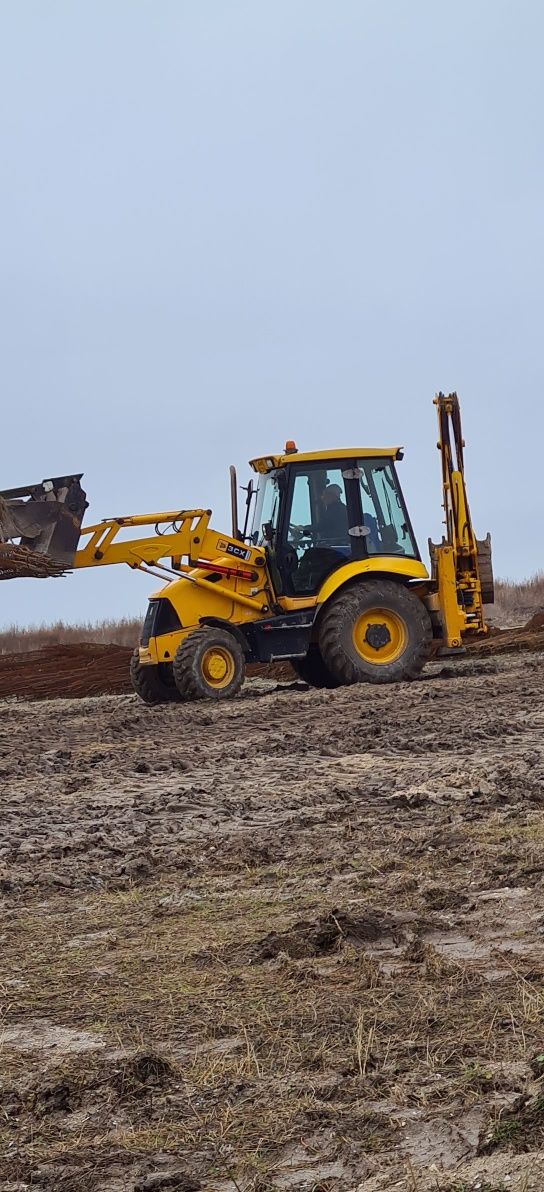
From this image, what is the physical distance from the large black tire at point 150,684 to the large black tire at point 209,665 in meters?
0.92

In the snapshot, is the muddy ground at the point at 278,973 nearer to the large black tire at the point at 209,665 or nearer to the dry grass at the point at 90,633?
the large black tire at the point at 209,665

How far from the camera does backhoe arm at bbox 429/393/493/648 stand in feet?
51.8

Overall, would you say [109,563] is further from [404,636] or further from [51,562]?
[404,636]

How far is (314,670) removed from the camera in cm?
1681

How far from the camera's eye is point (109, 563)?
14.9 metres

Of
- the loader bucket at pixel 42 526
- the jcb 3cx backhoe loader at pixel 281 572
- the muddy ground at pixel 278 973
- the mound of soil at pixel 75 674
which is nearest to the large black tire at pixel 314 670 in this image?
the jcb 3cx backhoe loader at pixel 281 572

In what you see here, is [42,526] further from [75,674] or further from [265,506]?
[75,674]

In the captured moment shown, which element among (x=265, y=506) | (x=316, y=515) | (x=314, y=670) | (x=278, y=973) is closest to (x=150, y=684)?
(x=314, y=670)

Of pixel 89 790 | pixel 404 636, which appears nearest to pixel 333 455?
pixel 404 636

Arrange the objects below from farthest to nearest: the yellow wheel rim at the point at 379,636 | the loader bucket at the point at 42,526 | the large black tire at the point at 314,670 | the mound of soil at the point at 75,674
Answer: the mound of soil at the point at 75,674
the large black tire at the point at 314,670
the yellow wheel rim at the point at 379,636
the loader bucket at the point at 42,526

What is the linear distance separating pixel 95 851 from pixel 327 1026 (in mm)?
3190

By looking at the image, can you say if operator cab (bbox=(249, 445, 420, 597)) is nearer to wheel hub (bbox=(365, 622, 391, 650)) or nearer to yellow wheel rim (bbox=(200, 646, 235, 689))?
wheel hub (bbox=(365, 622, 391, 650))

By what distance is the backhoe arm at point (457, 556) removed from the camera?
622 inches

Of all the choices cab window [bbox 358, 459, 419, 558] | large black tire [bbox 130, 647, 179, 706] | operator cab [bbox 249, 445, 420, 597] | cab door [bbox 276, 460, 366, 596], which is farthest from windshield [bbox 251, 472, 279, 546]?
large black tire [bbox 130, 647, 179, 706]
